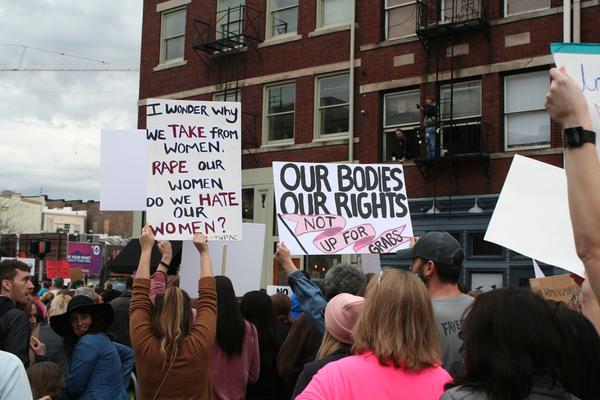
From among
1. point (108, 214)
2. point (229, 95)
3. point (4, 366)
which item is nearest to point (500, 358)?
point (4, 366)

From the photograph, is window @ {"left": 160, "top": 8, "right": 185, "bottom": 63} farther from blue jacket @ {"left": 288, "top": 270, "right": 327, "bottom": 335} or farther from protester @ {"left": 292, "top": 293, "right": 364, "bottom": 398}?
protester @ {"left": 292, "top": 293, "right": 364, "bottom": 398}

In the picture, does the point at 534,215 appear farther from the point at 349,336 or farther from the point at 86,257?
the point at 86,257

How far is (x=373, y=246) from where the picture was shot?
6.55 meters

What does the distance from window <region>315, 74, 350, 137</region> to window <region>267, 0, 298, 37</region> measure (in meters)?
2.05

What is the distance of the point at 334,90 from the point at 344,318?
1627 centimetres

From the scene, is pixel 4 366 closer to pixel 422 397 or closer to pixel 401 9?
pixel 422 397

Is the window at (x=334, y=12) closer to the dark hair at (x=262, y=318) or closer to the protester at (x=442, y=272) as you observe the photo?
the dark hair at (x=262, y=318)

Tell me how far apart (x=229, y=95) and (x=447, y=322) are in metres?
17.9

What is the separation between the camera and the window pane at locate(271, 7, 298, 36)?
19.9m

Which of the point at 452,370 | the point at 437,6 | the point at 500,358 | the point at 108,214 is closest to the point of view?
the point at 500,358

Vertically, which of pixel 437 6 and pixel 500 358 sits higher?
pixel 437 6

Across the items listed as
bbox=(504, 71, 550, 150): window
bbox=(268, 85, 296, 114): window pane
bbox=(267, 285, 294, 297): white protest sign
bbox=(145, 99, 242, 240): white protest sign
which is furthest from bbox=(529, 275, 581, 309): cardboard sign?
bbox=(268, 85, 296, 114): window pane

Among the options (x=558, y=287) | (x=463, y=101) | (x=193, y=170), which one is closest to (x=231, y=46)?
(x=463, y=101)

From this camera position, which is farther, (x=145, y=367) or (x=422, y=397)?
(x=145, y=367)
